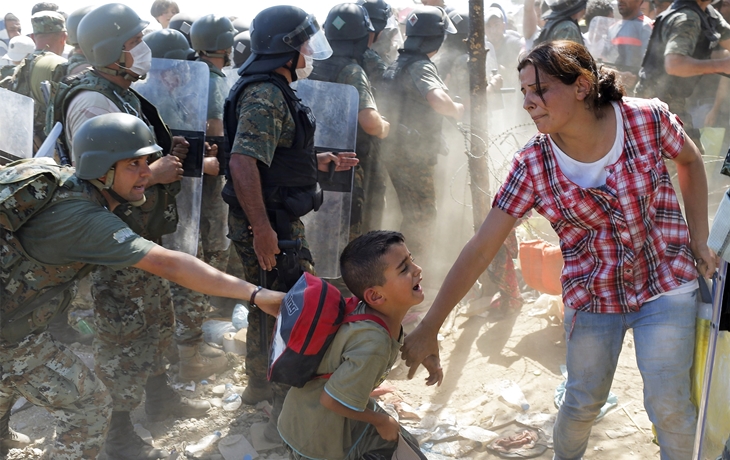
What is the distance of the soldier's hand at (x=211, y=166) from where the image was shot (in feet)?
14.2

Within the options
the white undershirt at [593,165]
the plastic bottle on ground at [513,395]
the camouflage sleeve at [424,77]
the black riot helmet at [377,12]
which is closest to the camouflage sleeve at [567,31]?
the camouflage sleeve at [424,77]

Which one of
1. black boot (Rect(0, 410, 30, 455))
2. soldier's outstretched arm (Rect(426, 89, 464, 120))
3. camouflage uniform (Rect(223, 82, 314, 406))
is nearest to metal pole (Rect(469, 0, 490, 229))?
soldier's outstretched arm (Rect(426, 89, 464, 120))

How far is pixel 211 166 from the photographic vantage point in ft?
14.2

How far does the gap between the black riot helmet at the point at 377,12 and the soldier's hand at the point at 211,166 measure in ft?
7.84

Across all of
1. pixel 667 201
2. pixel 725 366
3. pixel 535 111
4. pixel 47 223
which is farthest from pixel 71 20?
pixel 725 366

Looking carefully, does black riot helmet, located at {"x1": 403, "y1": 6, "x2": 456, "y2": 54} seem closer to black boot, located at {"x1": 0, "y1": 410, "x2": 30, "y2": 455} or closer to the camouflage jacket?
the camouflage jacket

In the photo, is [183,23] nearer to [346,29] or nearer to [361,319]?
[346,29]

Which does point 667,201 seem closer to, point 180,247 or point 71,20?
point 180,247

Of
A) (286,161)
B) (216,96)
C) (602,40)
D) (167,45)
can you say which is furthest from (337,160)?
(602,40)

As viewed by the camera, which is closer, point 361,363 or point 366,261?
point 361,363

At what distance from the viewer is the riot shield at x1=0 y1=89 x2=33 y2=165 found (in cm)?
366

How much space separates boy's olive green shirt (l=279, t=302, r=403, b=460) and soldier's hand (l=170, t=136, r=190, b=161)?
2.03 meters

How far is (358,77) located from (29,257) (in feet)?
9.16

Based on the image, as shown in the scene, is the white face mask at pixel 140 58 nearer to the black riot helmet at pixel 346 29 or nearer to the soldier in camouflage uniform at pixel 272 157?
the soldier in camouflage uniform at pixel 272 157
